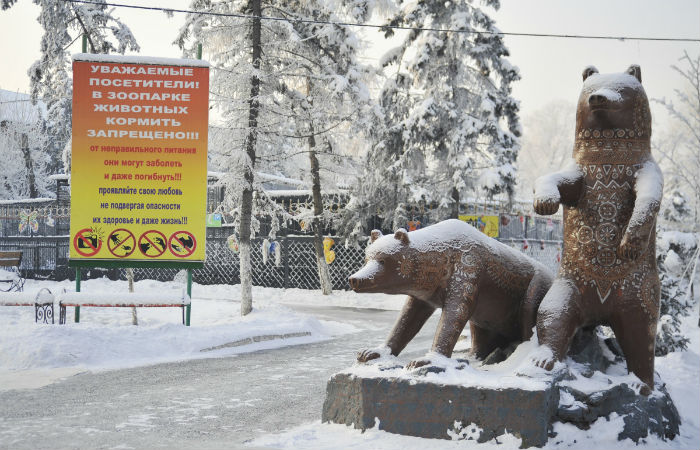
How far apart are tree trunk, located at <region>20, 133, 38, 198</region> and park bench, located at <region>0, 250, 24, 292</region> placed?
15375mm

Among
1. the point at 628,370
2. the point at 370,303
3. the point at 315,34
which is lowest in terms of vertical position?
the point at 370,303

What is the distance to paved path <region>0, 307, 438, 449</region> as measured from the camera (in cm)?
538

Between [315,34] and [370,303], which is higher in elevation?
[315,34]

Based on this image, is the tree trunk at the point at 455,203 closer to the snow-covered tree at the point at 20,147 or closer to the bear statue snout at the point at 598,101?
the bear statue snout at the point at 598,101

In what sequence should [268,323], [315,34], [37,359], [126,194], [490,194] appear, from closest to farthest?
[37,359]
[126,194]
[268,323]
[315,34]
[490,194]

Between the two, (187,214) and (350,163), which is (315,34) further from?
(187,214)

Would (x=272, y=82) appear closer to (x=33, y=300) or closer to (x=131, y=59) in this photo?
(x=131, y=59)

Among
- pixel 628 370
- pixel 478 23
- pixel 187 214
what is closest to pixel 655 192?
pixel 628 370

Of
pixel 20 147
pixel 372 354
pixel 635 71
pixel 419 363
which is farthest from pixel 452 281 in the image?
pixel 20 147

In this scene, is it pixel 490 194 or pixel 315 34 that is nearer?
pixel 315 34

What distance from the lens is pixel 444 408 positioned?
4.59m

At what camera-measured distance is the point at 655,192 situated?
473cm

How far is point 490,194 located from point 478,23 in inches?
184

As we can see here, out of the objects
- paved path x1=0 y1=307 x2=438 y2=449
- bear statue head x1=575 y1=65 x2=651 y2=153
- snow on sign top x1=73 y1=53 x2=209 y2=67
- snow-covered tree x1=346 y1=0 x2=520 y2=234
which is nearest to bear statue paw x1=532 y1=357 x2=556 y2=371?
bear statue head x1=575 y1=65 x2=651 y2=153
